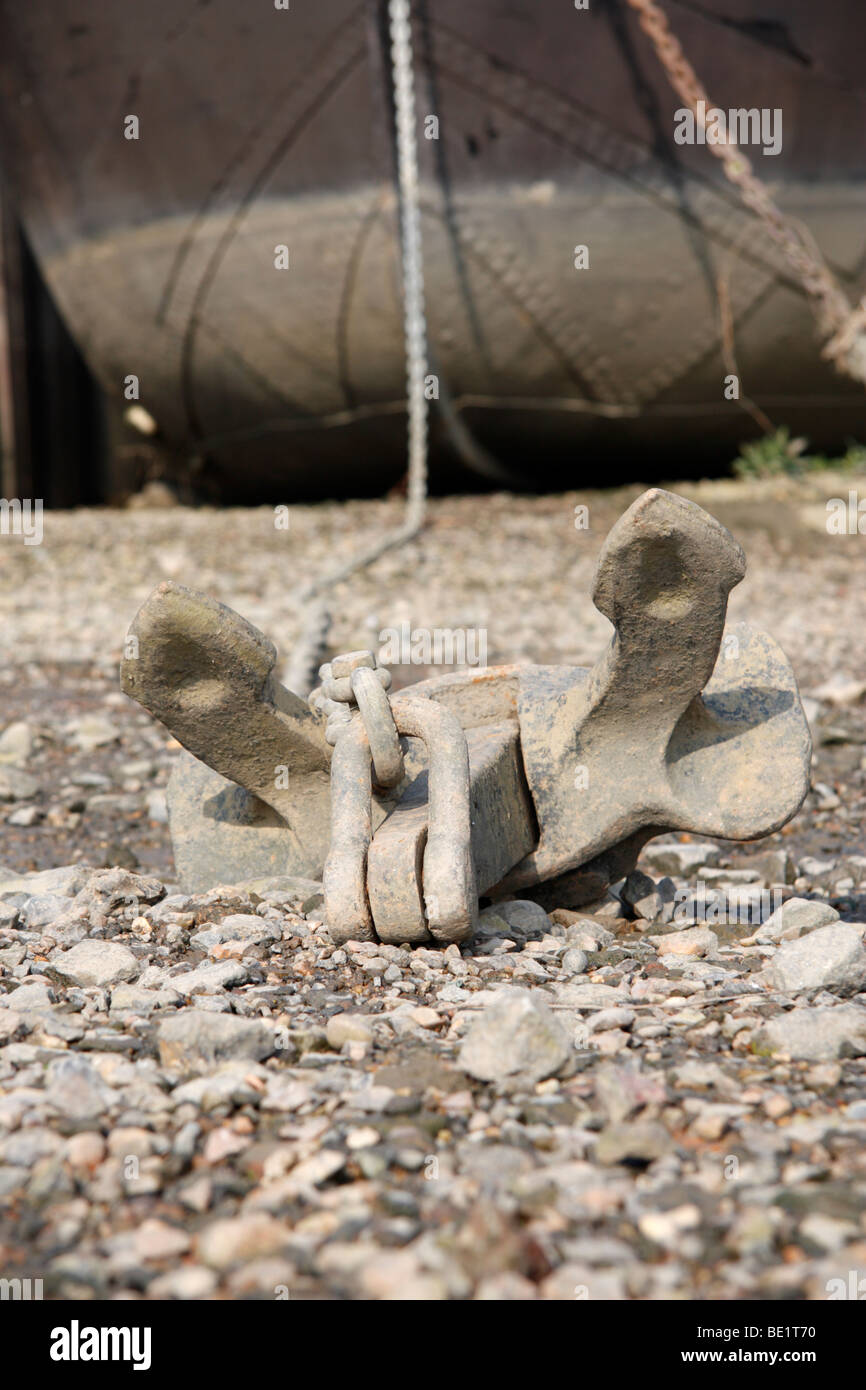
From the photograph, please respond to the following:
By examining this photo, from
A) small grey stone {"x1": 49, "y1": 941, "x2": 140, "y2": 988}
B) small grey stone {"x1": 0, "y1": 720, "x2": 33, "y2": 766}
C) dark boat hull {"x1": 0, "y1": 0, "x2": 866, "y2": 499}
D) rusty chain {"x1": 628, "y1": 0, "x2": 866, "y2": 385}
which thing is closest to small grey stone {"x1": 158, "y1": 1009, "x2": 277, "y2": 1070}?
small grey stone {"x1": 49, "y1": 941, "x2": 140, "y2": 988}

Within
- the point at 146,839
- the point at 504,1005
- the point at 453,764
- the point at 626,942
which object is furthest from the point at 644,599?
the point at 146,839

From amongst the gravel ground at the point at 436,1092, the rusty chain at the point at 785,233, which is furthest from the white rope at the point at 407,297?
the gravel ground at the point at 436,1092

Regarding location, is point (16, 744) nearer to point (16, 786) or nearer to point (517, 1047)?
point (16, 786)

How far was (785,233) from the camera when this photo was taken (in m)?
4.56

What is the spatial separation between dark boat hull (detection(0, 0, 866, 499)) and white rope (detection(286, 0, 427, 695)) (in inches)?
4.5

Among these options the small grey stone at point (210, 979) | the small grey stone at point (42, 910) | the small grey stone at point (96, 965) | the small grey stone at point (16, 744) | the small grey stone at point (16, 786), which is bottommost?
the small grey stone at point (210, 979)

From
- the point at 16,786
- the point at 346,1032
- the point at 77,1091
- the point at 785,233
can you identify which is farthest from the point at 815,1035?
the point at 785,233

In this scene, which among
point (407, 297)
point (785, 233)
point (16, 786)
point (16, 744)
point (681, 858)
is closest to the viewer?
point (681, 858)

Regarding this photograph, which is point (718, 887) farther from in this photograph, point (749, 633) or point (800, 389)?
point (800, 389)

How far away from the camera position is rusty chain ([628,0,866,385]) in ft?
14.4

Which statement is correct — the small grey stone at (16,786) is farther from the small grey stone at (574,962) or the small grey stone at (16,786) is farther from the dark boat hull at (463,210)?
the dark boat hull at (463,210)

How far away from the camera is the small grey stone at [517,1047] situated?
3.96ft

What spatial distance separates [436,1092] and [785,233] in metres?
4.17

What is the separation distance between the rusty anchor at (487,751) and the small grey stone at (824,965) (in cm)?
31
